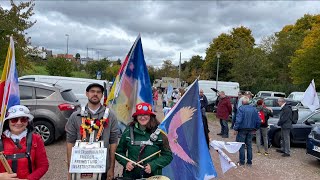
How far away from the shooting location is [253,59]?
36000 mm

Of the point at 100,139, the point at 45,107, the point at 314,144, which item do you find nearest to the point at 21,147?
the point at 100,139

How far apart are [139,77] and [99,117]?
1503 mm

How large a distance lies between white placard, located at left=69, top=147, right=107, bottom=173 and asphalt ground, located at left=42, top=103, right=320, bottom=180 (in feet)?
11.7

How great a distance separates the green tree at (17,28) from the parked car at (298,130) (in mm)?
11383

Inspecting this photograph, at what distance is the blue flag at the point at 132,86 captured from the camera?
4.94 m

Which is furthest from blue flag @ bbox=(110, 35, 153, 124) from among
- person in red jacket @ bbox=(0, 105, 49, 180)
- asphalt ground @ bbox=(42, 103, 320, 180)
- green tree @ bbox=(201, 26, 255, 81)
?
green tree @ bbox=(201, 26, 255, 81)

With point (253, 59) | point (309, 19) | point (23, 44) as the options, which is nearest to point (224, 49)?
point (309, 19)

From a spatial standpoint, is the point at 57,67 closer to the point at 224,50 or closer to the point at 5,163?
the point at 5,163

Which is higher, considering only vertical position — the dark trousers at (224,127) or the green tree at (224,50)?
the green tree at (224,50)

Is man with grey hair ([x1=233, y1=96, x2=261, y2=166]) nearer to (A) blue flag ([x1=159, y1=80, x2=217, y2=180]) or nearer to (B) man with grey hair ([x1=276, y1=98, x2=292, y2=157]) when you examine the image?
(B) man with grey hair ([x1=276, y1=98, x2=292, y2=157])

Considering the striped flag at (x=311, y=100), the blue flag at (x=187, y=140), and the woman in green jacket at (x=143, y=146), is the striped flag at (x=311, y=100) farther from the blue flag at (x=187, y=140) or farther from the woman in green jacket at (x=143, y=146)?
the woman in green jacket at (x=143, y=146)

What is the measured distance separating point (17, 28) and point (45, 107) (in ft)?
28.9

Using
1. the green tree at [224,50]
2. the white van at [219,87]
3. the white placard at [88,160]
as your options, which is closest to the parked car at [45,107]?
the white placard at [88,160]

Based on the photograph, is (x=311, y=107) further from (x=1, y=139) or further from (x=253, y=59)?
(x=253, y=59)
